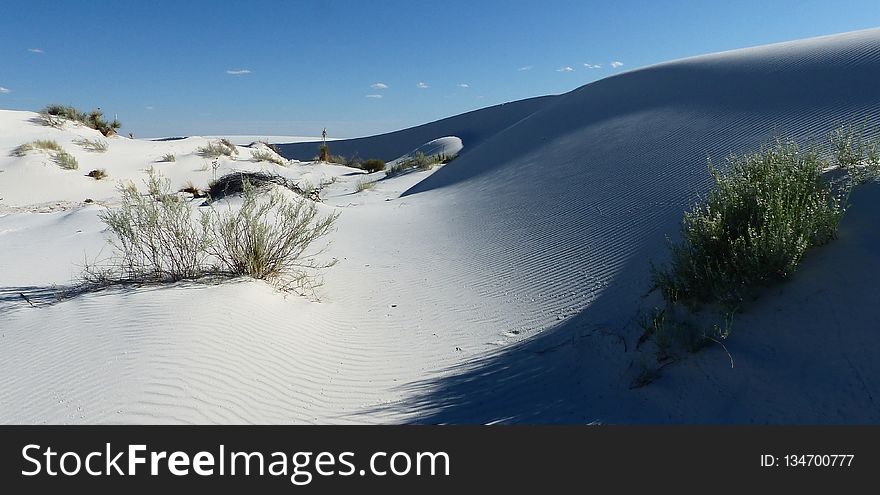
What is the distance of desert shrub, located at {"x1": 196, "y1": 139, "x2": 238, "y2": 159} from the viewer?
23.0 meters

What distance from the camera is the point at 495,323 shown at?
5.86 metres

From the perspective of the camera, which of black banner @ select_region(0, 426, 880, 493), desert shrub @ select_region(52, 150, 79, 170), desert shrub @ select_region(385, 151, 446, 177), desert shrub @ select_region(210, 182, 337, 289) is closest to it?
black banner @ select_region(0, 426, 880, 493)

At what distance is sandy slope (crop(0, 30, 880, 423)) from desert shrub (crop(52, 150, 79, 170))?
280 inches

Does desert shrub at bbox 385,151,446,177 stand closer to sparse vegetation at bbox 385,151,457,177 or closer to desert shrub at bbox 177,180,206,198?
sparse vegetation at bbox 385,151,457,177

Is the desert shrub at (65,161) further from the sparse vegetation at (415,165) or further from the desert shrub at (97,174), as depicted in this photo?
the sparse vegetation at (415,165)

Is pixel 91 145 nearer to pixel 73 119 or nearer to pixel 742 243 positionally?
pixel 73 119

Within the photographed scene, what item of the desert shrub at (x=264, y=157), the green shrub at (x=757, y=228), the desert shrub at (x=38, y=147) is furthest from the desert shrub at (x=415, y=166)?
the green shrub at (x=757, y=228)

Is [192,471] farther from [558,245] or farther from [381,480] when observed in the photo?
[558,245]

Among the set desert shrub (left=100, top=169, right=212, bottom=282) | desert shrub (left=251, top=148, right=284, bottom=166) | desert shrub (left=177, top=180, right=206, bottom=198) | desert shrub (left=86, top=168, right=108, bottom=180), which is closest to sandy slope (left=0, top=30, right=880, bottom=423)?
desert shrub (left=100, top=169, right=212, bottom=282)

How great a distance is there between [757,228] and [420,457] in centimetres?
333

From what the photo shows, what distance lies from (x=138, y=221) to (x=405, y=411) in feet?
13.7

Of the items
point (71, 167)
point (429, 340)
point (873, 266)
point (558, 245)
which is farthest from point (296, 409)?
point (71, 167)

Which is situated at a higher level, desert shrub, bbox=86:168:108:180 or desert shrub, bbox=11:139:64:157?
desert shrub, bbox=11:139:64:157

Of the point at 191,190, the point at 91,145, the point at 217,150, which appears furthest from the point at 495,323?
the point at 217,150
